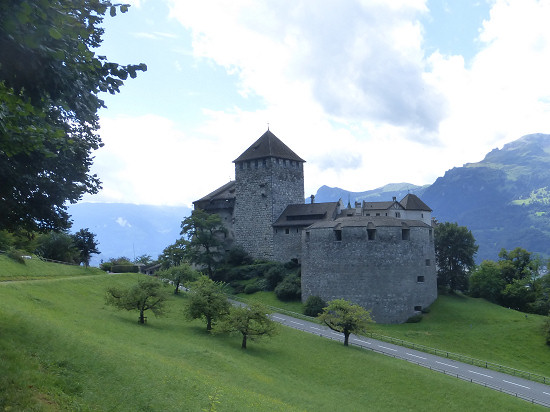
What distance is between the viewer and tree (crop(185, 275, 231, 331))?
34781 mm

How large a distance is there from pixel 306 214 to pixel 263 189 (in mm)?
7472

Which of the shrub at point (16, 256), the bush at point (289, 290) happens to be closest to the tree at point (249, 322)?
the bush at point (289, 290)

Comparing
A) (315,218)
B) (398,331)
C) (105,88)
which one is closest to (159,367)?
(105,88)

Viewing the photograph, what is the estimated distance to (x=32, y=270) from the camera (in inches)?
1553

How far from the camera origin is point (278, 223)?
62.3m

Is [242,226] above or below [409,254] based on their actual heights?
above

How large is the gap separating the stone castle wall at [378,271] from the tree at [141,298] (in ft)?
69.1

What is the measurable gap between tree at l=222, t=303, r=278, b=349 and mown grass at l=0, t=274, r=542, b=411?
0.96 meters

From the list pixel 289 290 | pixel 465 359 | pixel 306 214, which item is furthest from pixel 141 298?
pixel 306 214

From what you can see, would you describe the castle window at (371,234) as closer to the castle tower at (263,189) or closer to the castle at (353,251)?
the castle at (353,251)

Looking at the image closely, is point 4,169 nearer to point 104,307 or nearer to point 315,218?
point 104,307

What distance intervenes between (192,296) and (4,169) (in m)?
22.9

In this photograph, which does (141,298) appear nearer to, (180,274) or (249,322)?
(249,322)

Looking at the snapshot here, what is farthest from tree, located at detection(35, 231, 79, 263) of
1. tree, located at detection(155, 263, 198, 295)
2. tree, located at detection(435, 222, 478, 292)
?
tree, located at detection(435, 222, 478, 292)
